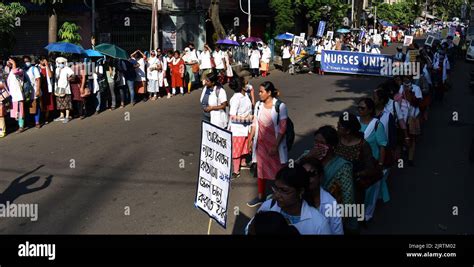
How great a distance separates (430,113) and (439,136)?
118 inches

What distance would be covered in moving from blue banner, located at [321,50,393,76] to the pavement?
9711mm

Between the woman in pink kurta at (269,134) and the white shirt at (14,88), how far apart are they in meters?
6.39

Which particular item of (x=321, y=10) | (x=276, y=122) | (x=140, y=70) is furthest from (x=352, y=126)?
(x=321, y=10)

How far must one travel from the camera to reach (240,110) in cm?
796

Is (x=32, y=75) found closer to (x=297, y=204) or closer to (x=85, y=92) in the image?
(x=85, y=92)

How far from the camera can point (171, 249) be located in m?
4.02

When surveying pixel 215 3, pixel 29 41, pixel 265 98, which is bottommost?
pixel 265 98

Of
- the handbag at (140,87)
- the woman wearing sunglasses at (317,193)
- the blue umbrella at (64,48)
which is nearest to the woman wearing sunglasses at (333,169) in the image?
the woman wearing sunglasses at (317,193)

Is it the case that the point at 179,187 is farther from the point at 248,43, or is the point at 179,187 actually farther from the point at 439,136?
the point at 248,43

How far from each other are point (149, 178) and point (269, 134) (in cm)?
244

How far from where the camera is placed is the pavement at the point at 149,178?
21.3 ft

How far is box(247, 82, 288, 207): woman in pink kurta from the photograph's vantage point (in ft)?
22.3

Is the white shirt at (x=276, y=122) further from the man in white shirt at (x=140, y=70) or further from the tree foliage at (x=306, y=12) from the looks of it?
the tree foliage at (x=306, y=12)

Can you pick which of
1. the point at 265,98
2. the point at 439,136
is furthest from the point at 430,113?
the point at 265,98
